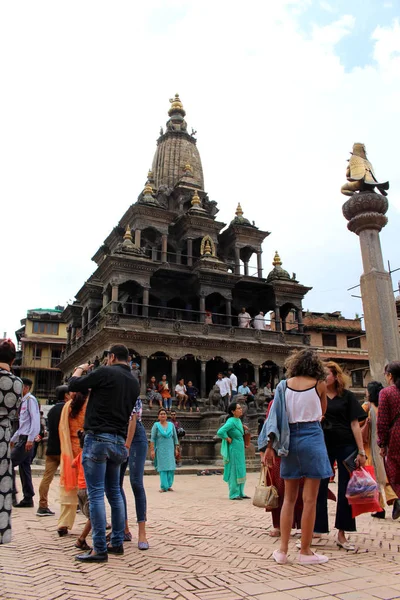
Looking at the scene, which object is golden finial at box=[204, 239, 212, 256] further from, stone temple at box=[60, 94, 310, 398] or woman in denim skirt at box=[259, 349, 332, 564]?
woman in denim skirt at box=[259, 349, 332, 564]

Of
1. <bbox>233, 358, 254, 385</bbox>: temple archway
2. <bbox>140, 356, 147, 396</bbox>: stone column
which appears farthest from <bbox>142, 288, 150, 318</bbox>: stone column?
<bbox>233, 358, 254, 385</bbox>: temple archway

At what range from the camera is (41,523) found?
267 inches

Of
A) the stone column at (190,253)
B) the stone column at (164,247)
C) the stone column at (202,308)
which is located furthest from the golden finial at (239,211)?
the stone column at (202,308)

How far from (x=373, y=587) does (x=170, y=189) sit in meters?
34.9

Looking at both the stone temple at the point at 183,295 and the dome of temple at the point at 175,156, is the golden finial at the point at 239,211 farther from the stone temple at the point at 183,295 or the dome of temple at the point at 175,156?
the dome of temple at the point at 175,156

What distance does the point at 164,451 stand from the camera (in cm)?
1130

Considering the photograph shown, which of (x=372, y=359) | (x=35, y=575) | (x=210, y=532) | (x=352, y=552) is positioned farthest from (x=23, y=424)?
(x=372, y=359)

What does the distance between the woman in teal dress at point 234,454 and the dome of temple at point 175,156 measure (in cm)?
2914

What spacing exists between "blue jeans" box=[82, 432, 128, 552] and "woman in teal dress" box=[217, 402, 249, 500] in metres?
4.67

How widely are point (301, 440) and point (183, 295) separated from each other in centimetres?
2728

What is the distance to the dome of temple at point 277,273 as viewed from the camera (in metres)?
32.8

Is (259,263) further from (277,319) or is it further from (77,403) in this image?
Result: (77,403)

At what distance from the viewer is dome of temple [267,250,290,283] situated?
3281cm

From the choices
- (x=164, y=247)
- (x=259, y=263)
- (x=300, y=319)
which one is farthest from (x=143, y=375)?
(x=259, y=263)
